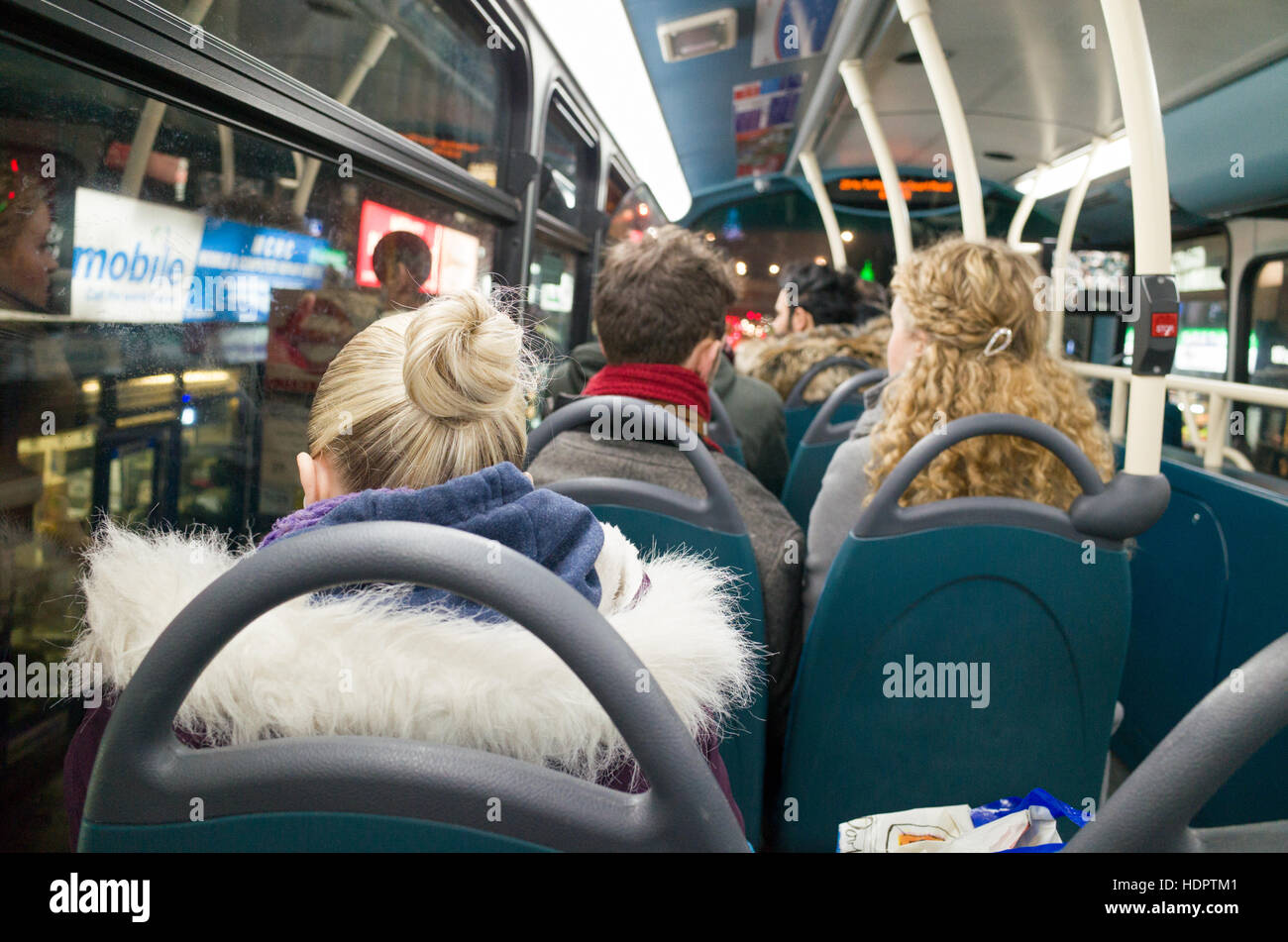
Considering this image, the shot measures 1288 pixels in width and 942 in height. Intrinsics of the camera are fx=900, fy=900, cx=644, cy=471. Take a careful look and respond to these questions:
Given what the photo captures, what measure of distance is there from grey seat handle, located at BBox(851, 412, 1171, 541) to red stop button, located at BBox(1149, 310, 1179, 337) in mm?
344

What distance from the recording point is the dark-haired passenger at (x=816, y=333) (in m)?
3.98

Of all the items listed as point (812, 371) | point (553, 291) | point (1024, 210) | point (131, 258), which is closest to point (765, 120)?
point (1024, 210)

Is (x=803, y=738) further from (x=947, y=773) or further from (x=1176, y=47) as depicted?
(x=1176, y=47)

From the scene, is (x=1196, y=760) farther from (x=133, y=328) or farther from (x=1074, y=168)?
(x=1074, y=168)

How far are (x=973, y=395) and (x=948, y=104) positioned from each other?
4.69 ft

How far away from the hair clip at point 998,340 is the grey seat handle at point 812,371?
1.78 m

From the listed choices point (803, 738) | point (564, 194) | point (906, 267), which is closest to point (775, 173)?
point (564, 194)

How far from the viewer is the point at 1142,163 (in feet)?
5.68

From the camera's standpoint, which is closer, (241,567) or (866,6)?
(241,567)

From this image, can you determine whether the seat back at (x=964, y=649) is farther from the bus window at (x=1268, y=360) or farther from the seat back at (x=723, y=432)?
the bus window at (x=1268, y=360)

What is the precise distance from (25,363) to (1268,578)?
2.77m

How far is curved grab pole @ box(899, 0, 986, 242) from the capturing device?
2.85m

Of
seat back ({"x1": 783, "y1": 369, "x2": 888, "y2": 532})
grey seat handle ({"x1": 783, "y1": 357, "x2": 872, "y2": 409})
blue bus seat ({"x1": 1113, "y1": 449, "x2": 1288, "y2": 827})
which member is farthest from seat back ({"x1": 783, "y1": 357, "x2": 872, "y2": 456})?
blue bus seat ({"x1": 1113, "y1": 449, "x2": 1288, "y2": 827})

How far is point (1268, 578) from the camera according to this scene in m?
2.38
